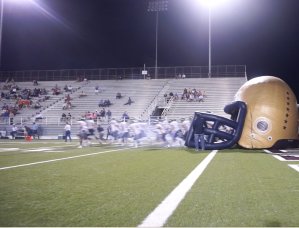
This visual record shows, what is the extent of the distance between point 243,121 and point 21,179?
8547 millimetres

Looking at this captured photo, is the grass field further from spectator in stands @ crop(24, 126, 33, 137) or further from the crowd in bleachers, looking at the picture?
the crowd in bleachers

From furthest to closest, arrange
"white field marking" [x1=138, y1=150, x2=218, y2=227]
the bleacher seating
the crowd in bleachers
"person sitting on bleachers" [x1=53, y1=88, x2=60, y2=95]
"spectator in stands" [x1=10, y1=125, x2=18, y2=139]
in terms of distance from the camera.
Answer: "person sitting on bleachers" [x1=53, y1=88, x2=60, y2=95]
the crowd in bleachers
the bleacher seating
"spectator in stands" [x1=10, y1=125, x2=18, y2=139]
"white field marking" [x1=138, y1=150, x2=218, y2=227]

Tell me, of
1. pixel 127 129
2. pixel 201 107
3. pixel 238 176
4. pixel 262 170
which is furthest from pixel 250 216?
pixel 201 107

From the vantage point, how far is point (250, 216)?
2.67 m

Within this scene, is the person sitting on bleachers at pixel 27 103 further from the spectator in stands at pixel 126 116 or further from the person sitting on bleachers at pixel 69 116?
the spectator in stands at pixel 126 116

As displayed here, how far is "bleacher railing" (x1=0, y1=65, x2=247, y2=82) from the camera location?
30203mm

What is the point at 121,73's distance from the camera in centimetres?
3297

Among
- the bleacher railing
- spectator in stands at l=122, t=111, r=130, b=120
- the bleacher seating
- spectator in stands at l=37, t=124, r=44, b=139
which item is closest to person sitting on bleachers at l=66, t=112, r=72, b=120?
the bleacher seating

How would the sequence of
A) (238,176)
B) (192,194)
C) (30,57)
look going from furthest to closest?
(30,57) < (238,176) < (192,194)

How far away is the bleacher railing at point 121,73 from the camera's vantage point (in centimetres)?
3020

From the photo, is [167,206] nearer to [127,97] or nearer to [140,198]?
[140,198]

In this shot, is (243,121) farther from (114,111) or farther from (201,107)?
(114,111)

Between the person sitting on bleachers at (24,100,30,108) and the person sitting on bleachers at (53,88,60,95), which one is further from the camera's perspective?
the person sitting on bleachers at (53,88,60,95)

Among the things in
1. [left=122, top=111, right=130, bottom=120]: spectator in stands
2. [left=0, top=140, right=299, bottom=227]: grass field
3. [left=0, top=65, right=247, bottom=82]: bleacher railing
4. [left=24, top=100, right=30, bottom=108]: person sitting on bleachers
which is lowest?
[left=0, top=140, right=299, bottom=227]: grass field
